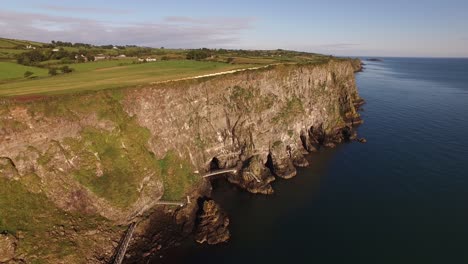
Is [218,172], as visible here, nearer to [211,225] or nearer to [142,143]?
[211,225]

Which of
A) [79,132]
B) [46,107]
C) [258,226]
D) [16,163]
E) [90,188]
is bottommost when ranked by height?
[258,226]

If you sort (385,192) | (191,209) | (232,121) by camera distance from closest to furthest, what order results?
(191,209)
(385,192)
(232,121)

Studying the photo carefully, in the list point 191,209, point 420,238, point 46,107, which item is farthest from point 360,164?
point 46,107

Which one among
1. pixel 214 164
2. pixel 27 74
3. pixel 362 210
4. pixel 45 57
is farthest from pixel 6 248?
Result: pixel 45 57

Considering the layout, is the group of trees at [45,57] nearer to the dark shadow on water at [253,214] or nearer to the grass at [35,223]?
the grass at [35,223]

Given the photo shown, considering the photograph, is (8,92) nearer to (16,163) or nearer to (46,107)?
(46,107)

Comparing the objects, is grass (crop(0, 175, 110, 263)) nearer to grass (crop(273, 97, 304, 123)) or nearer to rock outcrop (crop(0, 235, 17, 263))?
rock outcrop (crop(0, 235, 17, 263))
